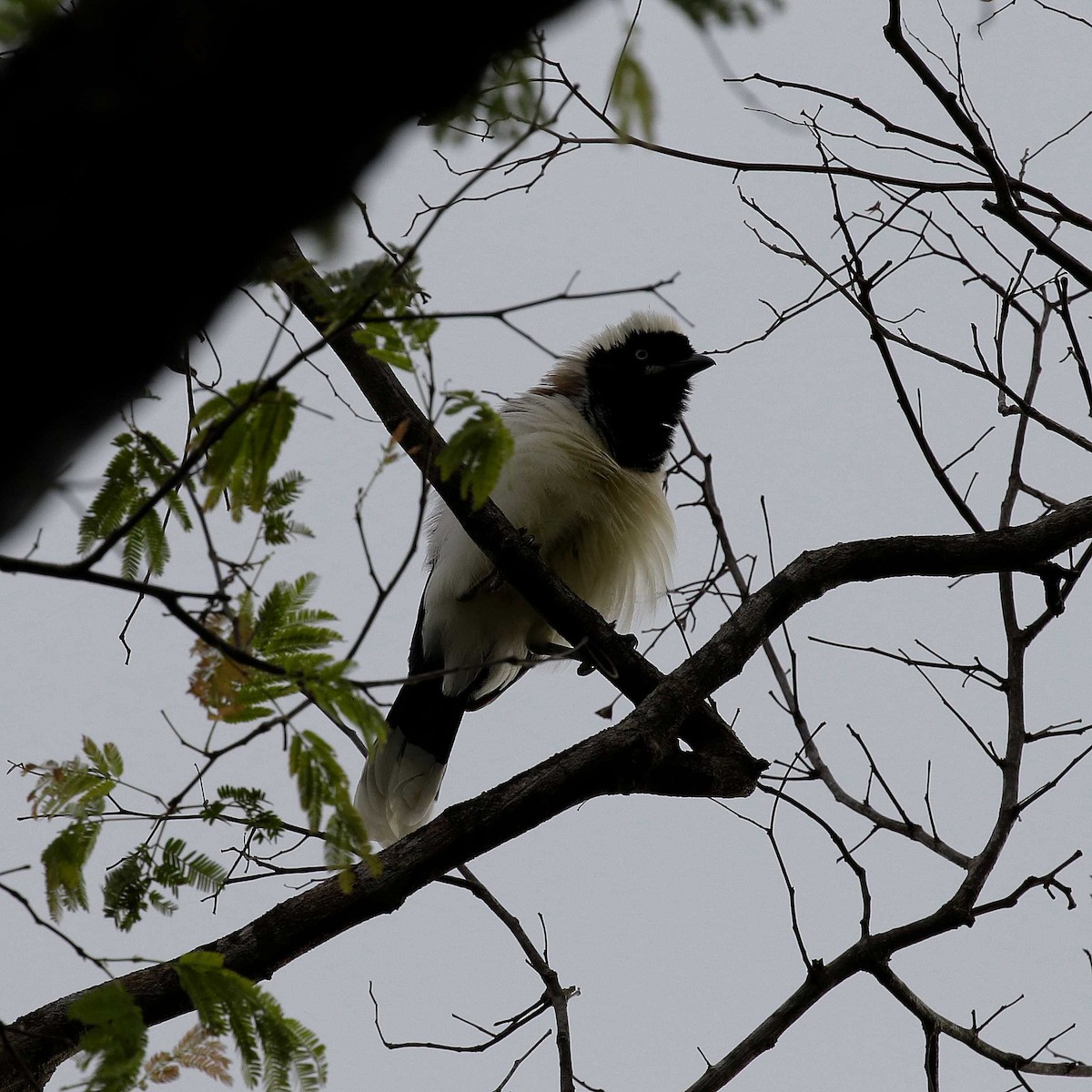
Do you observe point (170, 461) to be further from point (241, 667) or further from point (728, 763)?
point (728, 763)

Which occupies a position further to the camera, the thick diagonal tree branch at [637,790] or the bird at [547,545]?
the bird at [547,545]

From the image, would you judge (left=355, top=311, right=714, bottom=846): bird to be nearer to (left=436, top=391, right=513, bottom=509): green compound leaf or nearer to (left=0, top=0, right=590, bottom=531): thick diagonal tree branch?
(left=436, top=391, right=513, bottom=509): green compound leaf

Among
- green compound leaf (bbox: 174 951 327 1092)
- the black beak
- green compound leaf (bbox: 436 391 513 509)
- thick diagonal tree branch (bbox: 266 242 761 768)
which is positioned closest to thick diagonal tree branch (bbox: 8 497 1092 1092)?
thick diagonal tree branch (bbox: 266 242 761 768)

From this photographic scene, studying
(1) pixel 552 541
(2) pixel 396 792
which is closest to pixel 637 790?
(1) pixel 552 541

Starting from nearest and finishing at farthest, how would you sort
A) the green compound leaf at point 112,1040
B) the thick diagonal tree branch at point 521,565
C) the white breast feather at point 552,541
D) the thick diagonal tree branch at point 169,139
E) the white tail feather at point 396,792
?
1. the thick diagonal tree branch at point 169,139
2. the green compound leaf at point 112,1040
3. the thick diagonal tree branch at point 521,565
4. the white breast feather at point 552,541
5. the white tail feather at point 396,792

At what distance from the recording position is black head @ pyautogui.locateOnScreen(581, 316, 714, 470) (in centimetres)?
532

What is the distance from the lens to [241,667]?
7.11 feet

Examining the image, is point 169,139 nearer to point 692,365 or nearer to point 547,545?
point 547,545

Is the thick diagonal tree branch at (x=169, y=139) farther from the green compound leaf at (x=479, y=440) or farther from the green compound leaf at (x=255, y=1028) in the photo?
the green compound leaf at (x=255, y=1028)

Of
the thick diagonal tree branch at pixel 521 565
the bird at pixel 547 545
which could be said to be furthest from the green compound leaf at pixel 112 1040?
the bird at pixel 547 545

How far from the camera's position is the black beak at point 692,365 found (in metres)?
5.47

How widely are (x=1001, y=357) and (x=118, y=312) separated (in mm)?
3590

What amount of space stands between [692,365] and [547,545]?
1181 mm

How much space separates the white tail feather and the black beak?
2.15 meters
